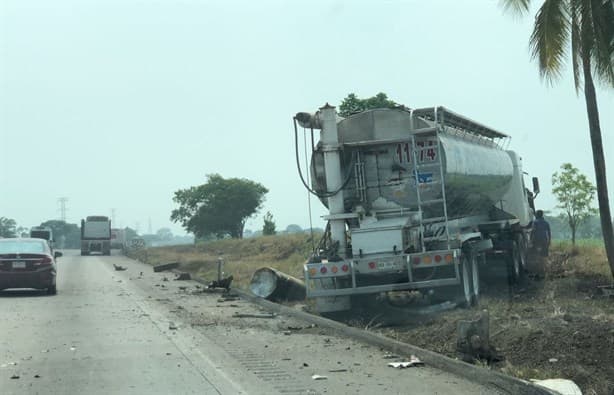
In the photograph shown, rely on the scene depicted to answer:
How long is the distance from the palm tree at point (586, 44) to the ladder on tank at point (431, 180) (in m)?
3.08

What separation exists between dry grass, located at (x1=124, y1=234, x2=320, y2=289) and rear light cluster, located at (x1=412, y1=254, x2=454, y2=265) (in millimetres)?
9362

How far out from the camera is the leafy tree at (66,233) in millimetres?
164100

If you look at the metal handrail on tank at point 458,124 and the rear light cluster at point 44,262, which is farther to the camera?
the rear light cluster at point 44,262

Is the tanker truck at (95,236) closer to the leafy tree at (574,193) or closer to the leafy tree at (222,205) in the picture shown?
the leafy tree at (222,205)

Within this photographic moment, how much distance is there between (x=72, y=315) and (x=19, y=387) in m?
7.12

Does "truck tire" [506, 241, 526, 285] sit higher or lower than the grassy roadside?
higher

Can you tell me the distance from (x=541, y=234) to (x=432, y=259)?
8917 mm

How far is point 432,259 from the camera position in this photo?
500 inches

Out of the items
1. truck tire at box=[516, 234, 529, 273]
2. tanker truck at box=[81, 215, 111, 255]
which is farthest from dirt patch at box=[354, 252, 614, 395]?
tanker truck at box=[81, 215, 111, 255]

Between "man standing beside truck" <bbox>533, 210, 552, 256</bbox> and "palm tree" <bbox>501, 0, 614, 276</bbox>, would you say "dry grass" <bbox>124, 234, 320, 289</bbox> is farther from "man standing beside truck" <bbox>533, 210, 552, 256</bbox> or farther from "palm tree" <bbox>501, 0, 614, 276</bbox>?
"palm tree" <bbox>501, 0, 614, 276</bbox>

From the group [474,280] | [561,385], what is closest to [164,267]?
[474,280]

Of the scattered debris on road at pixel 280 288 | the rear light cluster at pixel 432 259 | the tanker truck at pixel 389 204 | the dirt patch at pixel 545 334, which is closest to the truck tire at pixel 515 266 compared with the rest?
the dirt patch at pixel 545 334

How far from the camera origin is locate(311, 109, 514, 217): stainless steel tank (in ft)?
43.5

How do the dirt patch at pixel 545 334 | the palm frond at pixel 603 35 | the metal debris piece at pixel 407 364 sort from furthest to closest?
the palm frond at pixel 603 35 < the metal debris piece at pixel 407 364 < the dirt patch at pixel 545 334
